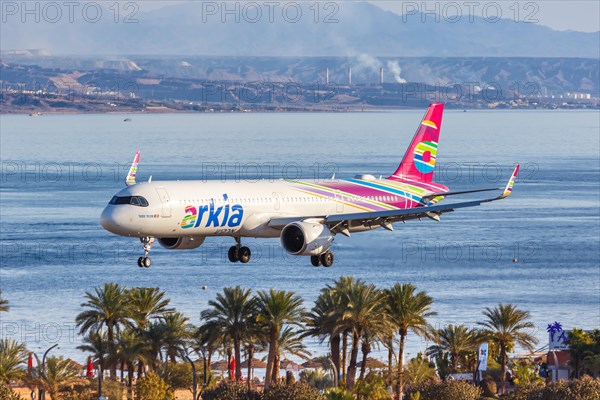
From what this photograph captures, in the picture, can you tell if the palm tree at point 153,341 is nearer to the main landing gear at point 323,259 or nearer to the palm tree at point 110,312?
the palm tree at point 110,312

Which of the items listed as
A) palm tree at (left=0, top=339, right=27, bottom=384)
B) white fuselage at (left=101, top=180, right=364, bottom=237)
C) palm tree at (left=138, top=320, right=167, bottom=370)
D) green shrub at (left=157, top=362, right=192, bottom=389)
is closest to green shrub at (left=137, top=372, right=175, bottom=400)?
palm tree at (left=138, top=320, right=167, bottom=370)

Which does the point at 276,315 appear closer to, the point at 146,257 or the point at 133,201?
the point at 146,257

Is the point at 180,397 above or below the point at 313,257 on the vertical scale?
below

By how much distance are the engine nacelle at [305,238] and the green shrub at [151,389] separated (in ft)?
74.0

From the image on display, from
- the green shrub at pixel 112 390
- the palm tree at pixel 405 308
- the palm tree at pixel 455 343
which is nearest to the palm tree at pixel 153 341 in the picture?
the green shrub at pixel 112 390

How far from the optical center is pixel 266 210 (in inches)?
3524

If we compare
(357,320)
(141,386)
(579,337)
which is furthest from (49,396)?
(579,337)

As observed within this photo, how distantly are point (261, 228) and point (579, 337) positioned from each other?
52468 mm

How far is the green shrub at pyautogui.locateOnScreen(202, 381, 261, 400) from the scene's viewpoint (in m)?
98.6

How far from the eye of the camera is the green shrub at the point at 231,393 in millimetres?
98562

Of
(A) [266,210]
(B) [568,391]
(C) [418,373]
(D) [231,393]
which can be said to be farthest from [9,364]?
(B) [568,391]

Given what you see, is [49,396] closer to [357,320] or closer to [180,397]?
[180,397]

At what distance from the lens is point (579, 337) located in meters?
130

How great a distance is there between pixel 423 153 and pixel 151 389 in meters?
29.7
